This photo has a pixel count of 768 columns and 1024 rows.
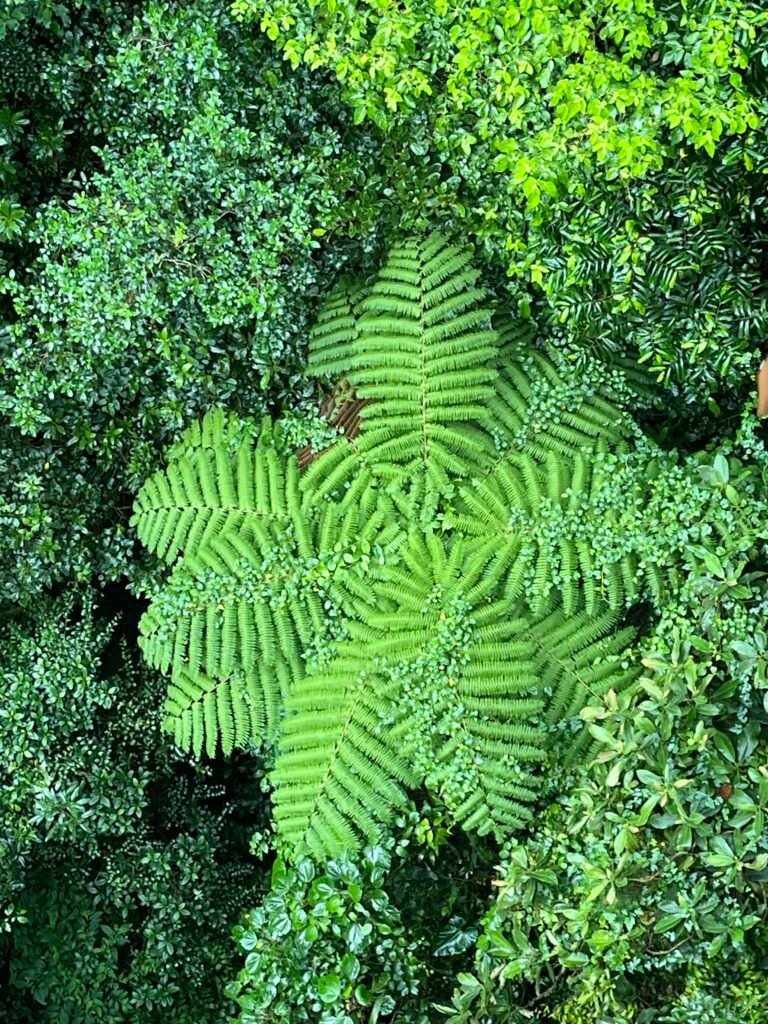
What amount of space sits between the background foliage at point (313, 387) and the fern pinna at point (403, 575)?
0.19 metres

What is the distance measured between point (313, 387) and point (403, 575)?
1167 mm

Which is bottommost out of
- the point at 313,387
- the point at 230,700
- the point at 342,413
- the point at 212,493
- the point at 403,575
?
the point at 230,700

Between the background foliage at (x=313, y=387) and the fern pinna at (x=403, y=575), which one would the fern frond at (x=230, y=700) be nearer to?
the fern pinna at (x=403, y=575)

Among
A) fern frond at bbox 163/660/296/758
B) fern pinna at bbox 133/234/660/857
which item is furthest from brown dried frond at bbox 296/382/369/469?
fern frond at bbox 163/660/296/758

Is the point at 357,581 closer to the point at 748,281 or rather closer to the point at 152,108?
the point at 748,281

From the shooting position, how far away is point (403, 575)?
3957 millimetres

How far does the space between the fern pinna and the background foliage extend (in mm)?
194

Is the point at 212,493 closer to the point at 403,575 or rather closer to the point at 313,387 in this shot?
the point at 313,387

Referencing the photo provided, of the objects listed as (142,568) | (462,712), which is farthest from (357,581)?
(142,568)

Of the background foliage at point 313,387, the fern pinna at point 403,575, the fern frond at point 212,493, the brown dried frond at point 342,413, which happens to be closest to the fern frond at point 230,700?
the fern pinna at point 403,575

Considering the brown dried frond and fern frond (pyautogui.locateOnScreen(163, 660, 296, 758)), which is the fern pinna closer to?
fern frond (pyautogui.locateOnScreen(163, 660, 296, 758))

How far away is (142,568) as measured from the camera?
15.6ft

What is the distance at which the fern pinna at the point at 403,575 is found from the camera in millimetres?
3814

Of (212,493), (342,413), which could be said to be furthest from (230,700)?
(342,413)
